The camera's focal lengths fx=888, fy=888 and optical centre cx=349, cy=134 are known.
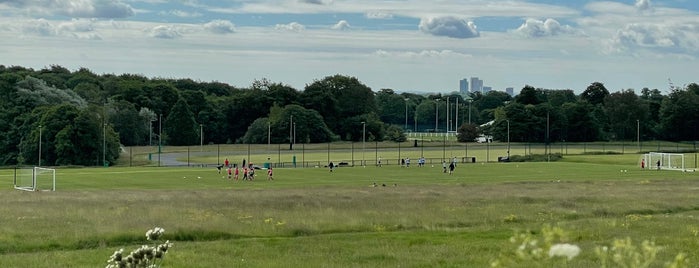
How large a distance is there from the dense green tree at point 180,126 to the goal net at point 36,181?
80.5 meters

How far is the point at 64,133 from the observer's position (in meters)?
114

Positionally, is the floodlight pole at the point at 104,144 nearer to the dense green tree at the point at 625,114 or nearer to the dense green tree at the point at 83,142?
the dense green tree at the point at 83,142

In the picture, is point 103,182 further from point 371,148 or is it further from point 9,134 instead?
point 371,148

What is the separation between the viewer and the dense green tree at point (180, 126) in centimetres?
16000

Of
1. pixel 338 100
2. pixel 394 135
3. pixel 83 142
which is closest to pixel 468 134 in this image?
pixel 394 135

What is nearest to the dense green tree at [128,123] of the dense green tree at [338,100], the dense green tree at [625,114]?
the dense green tree at [338,100]

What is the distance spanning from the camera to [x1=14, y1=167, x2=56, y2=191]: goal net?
58.0 metres

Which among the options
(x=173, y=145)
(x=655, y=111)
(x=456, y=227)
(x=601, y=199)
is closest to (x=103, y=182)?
(x=601, y=199)

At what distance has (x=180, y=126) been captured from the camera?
160 m

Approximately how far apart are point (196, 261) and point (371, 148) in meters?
139

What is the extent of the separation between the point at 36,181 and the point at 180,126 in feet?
317

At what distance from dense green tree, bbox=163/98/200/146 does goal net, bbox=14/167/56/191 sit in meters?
80.5

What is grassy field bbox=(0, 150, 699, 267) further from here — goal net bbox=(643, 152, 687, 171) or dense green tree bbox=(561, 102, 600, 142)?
dense green tree bbox=(561, 102, 600, 142)

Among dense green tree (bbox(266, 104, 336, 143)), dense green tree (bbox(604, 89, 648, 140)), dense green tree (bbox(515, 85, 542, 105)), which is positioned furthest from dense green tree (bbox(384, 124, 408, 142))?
dense green tree (bbox(604, 89, 648, 140))
